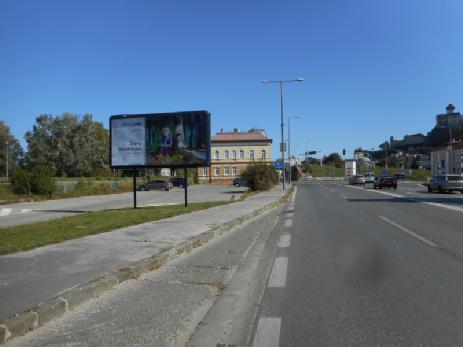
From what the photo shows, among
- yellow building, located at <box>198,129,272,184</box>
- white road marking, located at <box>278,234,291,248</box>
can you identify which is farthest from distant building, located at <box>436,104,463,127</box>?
white road marking, located at <box>278,234,291,248</box>

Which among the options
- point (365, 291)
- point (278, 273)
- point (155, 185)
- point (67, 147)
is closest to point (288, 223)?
point (278, 273)

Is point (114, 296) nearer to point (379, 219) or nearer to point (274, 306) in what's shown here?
point (274, 306)

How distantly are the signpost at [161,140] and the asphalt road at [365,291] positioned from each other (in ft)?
37.4

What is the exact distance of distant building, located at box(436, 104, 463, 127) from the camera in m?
161

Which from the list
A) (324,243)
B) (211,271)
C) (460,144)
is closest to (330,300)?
(211,271)

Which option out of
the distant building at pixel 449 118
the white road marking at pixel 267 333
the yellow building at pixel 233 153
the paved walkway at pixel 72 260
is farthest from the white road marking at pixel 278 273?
the distant building at pixel 449 118

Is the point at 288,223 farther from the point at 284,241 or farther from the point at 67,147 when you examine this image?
the point at 67,147

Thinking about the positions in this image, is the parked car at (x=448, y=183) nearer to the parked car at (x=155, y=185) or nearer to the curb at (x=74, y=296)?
the parked car at (x=155, y=185)

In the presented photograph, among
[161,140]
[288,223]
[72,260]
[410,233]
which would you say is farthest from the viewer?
[161,140]

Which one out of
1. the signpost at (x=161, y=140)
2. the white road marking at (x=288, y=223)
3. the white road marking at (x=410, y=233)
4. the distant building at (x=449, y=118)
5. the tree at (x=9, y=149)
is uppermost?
the distant building at (x=449, y=118)

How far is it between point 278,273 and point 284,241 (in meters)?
3.99

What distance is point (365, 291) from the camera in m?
6.71

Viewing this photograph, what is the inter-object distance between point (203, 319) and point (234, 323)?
0.35 m

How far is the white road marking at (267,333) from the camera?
477 centimetres
